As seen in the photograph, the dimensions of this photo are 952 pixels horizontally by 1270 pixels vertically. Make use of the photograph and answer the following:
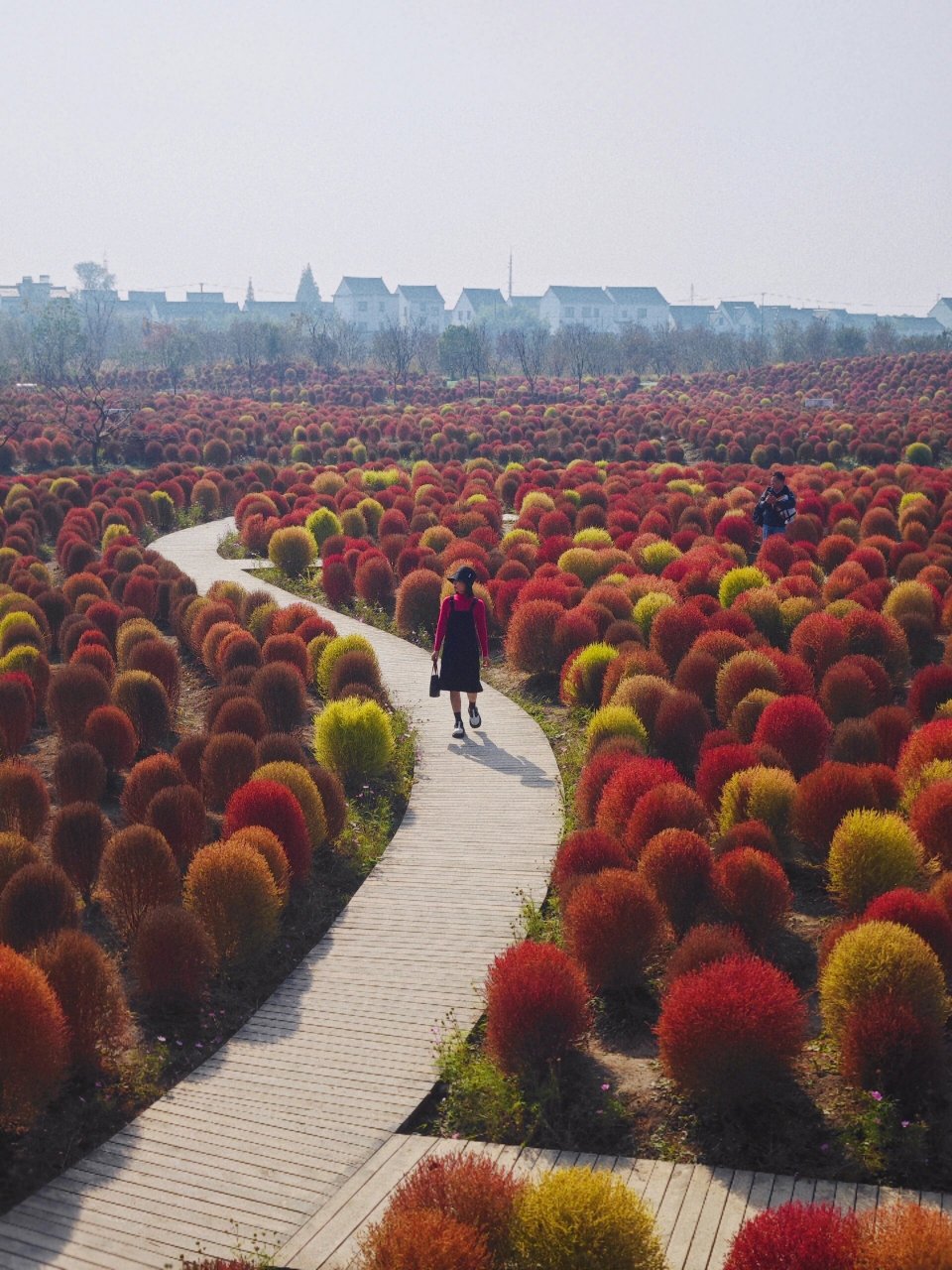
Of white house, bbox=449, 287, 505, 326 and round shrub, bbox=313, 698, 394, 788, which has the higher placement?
white house, bbox=449, 287, 505, 326

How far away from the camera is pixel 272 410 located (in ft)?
190

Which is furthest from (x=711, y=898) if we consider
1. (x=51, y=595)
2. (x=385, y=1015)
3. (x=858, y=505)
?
(x=858, y=505)

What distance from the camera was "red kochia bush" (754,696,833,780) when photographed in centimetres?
1112

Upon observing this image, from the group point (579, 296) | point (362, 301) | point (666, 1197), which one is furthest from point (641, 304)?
point (666, 1197)

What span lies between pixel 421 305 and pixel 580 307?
71.0 feet

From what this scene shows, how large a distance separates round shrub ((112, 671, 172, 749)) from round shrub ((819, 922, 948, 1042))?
8604 millimetres

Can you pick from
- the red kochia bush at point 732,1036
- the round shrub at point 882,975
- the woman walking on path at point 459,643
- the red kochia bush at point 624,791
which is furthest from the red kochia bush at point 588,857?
the woman walking on path at point 459,643

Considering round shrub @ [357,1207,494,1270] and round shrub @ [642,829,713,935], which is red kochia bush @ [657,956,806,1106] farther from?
round shrub @ [642,829,713,935]

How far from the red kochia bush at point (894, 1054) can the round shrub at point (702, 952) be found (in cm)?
88

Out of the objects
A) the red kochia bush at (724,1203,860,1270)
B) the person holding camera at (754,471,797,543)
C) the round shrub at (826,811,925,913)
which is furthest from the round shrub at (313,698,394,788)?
the person holding camera at (754,471,797,543)

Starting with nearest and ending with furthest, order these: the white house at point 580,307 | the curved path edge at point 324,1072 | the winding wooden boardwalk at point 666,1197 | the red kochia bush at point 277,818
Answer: the winding wooden boardwalk at point 666,1197
the curved path edge at point 324,1072
the red kochia bush at point 277,818
the white house at point 580,307

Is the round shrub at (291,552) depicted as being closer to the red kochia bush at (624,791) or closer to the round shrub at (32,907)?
the red kochia bush at (624,791)

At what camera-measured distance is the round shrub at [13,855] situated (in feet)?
29.7

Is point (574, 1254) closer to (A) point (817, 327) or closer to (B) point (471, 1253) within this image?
(B) point (471, 1253)
